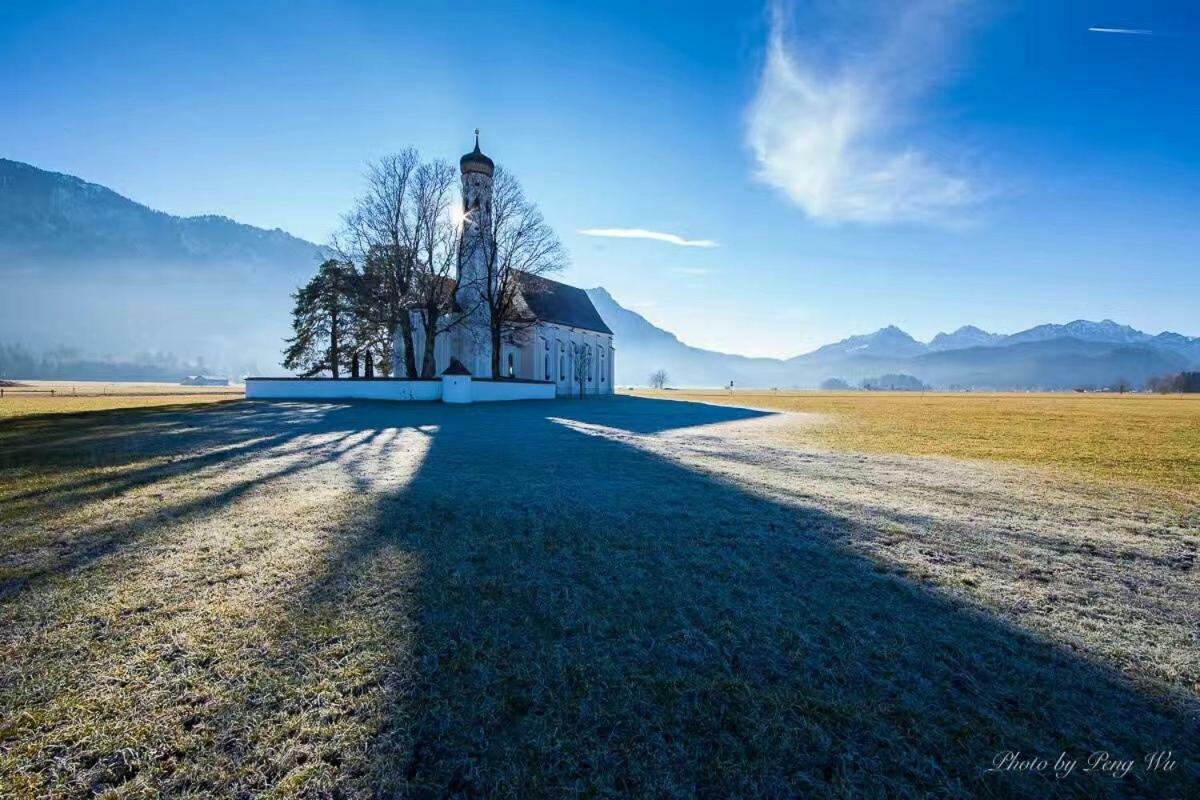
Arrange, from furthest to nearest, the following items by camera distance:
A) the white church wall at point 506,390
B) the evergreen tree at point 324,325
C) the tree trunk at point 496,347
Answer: the tree trunk at point 496,347, the evergreen tree at point 324,325, the white church wall at point 506,390

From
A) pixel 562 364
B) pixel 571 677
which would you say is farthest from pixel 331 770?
pixel 562 364

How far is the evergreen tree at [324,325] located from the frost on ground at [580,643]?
1213 inches

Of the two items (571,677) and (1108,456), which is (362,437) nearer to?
(571,677)

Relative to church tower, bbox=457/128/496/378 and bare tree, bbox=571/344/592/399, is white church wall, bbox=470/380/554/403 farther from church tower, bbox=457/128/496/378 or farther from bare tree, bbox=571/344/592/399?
bare tree, bbox=571/344/592/399

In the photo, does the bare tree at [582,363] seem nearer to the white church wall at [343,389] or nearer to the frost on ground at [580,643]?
the white church wall at [343,389]

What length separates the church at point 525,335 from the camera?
3928 centimetres

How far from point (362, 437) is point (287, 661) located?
38.4 ft

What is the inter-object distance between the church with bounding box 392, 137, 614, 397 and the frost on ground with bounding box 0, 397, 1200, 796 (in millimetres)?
25746

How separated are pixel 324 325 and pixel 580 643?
39.8m

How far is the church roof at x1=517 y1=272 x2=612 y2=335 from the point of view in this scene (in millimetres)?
41794

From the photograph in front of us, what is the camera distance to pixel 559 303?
53438 millimetres

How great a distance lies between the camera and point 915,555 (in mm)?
5035

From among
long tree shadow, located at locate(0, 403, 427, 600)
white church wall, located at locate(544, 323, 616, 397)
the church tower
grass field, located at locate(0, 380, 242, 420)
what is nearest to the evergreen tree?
grass field, located at locate(0, 380, 242, 420)

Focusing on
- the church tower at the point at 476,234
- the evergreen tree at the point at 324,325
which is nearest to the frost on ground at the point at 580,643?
the evergreen tree at the point at 324,325
